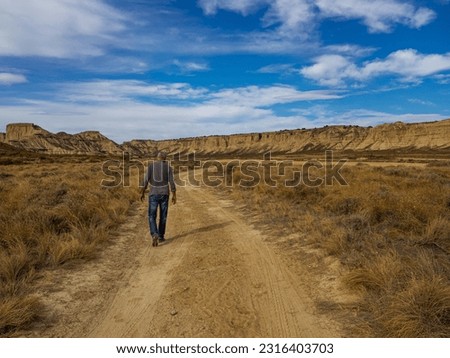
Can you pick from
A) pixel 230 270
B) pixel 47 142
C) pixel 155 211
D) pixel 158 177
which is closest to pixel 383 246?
pixel 230 270

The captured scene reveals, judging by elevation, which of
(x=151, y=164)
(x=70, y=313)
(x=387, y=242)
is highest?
(x=151, y=164)

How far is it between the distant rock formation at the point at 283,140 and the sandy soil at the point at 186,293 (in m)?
109

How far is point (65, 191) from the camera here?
12211 mm

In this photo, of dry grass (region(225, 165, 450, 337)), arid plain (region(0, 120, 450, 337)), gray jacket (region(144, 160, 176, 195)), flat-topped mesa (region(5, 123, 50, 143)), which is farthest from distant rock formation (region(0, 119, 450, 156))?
gray jacket (region(144, 160, 176, 195))

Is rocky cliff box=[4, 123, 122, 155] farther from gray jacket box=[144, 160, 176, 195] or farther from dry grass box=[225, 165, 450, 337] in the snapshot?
dry grass box=[225, 165, 450, 337]

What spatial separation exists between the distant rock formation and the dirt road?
4276 inches

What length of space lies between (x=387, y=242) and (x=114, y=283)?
199 inches

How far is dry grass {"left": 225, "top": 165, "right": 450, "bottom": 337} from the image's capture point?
3.80 m

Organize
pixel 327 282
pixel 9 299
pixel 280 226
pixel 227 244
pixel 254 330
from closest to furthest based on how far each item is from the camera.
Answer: pixel 254 330, pixel 9 299, pixel 327 282, pixel 227 244, pixel 280 226

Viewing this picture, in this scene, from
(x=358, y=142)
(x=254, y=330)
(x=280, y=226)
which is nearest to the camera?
(x=254, y=330)

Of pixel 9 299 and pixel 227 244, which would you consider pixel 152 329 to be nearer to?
pixel 9 299

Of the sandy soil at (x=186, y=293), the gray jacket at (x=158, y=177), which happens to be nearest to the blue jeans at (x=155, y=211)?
the gray jacket at (x=158, y=177)

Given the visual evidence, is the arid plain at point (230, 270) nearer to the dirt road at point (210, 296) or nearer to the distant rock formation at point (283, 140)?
the dirt road at point (210, 296)
